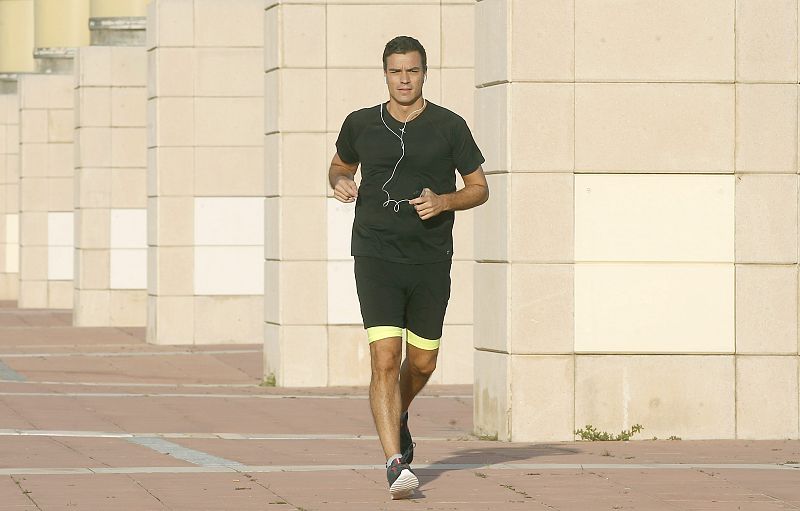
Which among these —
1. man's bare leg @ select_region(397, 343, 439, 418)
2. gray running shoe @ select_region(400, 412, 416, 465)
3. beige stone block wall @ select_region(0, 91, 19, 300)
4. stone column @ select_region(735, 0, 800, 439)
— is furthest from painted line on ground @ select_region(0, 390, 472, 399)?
beige stone block wall @ select_region(0, 91, 19, 300)

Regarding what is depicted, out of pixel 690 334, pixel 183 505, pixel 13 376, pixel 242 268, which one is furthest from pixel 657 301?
pixel 242 268

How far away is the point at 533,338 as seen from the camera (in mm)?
13008

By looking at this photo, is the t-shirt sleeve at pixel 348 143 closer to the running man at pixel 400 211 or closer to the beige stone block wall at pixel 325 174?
the running man at pixel 400 211

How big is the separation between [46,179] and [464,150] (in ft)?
97.1

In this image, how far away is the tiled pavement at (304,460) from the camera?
981 centimetres

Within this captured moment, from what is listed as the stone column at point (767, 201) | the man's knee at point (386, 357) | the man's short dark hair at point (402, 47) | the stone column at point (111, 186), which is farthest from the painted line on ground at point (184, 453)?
the stone column at point (111, 186)

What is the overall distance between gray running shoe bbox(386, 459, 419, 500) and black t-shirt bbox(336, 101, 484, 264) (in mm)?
1021

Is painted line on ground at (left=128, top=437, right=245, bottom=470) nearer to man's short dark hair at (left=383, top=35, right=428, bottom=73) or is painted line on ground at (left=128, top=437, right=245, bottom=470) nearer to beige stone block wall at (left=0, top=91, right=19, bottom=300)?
man's short dark hair at (left=383, top=35, right=428, bottom=73)

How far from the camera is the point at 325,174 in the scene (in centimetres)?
1886

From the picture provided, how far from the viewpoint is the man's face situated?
10.0 m

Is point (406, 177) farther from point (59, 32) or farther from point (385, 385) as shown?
point (59, 32)

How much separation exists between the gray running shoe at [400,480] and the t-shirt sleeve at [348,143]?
1576 mm

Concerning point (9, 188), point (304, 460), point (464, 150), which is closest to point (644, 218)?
point (304, 460)

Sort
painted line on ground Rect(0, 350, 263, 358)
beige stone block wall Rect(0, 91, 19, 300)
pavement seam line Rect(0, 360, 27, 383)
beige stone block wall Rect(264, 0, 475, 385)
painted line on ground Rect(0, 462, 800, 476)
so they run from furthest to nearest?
beige stone block wall Rect(0, 91, 19, 300) → painted line on ground Rect(0, 350, 263, 358) → pavement seam line Rect(0, 360, 27, 383) → beige stone block wall Rect(264, 0, 475, 385) → painted line on ground Rect(0, 462, 800, 476)
